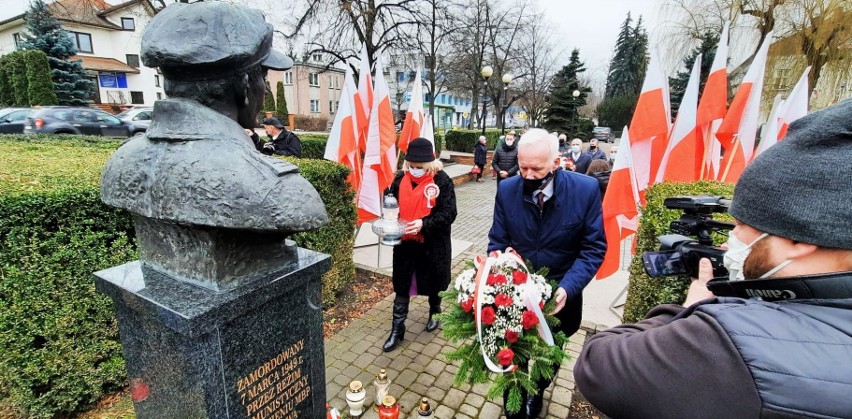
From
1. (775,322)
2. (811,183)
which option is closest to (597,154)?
(811,183)

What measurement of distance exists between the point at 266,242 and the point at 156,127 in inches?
28.1

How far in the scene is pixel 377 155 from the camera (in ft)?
19.9

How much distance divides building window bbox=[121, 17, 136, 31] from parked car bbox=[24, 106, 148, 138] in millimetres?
28187

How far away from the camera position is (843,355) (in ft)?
2.63

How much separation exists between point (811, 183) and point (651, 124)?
15.7 ft

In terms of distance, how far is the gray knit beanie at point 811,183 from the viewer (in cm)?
90

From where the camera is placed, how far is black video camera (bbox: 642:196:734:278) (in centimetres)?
154

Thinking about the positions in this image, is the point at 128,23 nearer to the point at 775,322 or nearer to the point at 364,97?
the point at 364,97

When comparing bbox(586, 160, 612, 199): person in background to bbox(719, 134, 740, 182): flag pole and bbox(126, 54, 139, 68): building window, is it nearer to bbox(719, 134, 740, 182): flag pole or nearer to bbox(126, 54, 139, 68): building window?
bbox(719, 134, 740, 182): flag pole

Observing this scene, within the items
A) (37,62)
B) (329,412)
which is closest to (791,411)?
(329,412)

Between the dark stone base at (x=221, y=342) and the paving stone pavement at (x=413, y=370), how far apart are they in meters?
1.16

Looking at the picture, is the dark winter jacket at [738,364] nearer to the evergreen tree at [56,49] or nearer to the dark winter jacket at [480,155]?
the dark winter jacket at [480,155]

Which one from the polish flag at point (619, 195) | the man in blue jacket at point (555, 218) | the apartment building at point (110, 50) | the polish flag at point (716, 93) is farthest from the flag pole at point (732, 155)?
the apartment building at point (110, 50)

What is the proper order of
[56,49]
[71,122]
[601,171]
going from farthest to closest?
[56,49] → [71,122] → [601,171]
